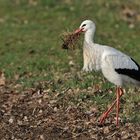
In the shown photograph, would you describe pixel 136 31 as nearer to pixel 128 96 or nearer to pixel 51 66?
pixel 51 66

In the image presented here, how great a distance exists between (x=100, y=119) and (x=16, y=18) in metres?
8.19

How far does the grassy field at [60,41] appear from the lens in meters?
10.3

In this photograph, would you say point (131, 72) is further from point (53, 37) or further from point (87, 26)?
point (53, 37)

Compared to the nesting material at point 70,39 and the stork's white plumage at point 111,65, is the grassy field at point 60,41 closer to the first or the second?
the nesting material at point 70,39

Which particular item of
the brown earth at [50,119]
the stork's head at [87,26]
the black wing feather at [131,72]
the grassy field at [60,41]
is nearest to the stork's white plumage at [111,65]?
the black wing feather at [131,72]

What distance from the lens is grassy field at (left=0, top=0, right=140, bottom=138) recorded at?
33.7 ft

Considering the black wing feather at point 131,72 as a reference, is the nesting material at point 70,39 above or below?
above

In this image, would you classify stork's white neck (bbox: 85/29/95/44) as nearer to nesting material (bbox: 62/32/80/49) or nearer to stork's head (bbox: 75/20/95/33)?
stork's head (bbox: 75/20/95/33)

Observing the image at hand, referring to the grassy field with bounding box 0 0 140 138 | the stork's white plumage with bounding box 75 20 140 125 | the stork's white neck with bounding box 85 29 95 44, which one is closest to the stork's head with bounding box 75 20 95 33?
the stork's white neck with bounding box 85 29 95 44

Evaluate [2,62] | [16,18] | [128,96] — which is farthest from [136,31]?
[128,96]

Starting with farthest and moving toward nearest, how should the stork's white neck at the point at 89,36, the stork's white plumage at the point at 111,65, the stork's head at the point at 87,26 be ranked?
the stork's head at the point at 87,26
the stork's white neck at the point at 89,36
the stork's white plumage at the point at 111,65

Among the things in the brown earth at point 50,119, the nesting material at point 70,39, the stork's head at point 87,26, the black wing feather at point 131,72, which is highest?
the stork's head at point 87,26

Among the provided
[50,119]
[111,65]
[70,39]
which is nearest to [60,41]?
[70,39]

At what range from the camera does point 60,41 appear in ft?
32.6
